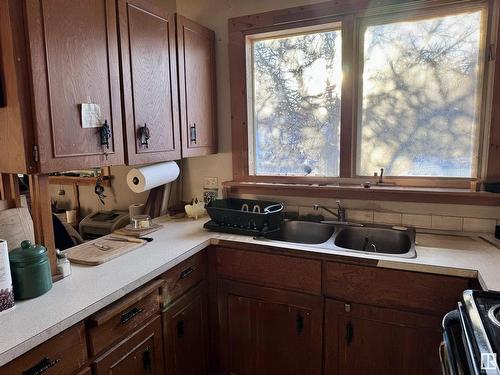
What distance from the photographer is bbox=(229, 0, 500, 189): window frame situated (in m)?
1.85

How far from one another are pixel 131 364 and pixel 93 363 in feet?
0.70

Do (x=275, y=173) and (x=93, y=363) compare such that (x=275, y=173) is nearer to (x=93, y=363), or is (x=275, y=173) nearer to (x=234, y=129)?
(x=234, y=129)

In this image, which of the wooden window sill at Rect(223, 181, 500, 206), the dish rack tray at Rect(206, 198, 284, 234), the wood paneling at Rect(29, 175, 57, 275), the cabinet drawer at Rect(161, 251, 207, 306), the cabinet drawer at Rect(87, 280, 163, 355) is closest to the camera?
the cabinet drawer at Rect(87, 280, 163, 355)

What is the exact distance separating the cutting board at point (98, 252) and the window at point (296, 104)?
101cm

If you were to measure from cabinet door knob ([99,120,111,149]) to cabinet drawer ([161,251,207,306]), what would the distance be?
2.12 ft

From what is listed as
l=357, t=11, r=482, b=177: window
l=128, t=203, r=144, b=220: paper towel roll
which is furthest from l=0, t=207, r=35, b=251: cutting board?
l=357, t=11, r=482, b=177: window

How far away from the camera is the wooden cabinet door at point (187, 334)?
168cm

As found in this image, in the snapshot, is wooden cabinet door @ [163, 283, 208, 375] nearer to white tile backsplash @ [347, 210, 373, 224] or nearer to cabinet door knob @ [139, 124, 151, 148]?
cabinet door knob @ [139, 124, 151, 148]

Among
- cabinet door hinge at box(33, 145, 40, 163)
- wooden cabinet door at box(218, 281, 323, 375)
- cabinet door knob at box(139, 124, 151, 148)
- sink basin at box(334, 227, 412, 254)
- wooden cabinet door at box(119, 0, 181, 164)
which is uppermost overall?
wooden cabinet door at box(119, 0, 181, 164)

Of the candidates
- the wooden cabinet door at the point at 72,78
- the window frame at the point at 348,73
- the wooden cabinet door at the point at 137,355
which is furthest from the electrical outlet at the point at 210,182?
the wooden cabinet door at the point at 137,355

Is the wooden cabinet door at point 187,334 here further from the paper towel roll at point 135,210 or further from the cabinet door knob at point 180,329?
the paper towel roll at point 135,210

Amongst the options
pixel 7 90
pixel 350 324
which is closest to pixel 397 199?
pixel 350 324

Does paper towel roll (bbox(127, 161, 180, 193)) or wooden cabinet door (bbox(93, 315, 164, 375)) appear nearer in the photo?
wooden cabinet door (bbox(93, 315, 164, 375))

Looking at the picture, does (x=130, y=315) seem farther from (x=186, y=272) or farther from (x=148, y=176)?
(x=148, y=176)
